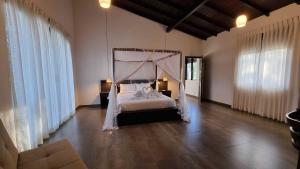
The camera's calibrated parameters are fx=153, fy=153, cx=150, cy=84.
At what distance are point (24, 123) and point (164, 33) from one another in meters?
5.82

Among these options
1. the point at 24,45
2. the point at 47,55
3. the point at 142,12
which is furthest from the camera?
the point at 142,12

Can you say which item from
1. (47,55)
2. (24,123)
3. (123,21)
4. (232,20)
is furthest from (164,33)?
(24,123)

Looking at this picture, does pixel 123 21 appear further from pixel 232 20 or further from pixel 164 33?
pixel 232 20

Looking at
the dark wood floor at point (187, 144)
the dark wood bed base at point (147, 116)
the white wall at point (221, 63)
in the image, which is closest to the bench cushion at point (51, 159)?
the dark wood floor at point (187, 144)

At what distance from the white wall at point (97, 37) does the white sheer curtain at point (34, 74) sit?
1.77m

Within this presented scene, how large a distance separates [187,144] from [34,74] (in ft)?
10.1

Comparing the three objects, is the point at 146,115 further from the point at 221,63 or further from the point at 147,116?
the point at 221,63

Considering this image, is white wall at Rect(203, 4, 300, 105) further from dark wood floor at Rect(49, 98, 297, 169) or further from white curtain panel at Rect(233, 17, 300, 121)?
dark wood floor at Rect(49, 98, 297, 169)

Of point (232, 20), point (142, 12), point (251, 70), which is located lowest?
point (251, 70)

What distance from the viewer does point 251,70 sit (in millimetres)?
4914

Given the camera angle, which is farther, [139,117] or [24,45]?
[139,117]

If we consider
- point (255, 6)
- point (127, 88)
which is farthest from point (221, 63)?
point (127, 88)

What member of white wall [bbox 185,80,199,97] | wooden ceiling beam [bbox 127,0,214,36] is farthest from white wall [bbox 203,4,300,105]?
white wall [bbox 185,80,199,97]

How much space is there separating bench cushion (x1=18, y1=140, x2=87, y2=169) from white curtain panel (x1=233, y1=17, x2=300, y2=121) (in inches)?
194
